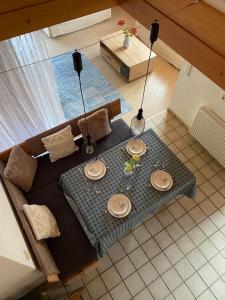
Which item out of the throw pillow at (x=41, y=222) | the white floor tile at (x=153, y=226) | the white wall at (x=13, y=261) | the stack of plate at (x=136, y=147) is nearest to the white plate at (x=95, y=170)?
the stack of plate at (x=136, y=147)

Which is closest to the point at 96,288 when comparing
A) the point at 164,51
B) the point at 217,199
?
the point at 217,199

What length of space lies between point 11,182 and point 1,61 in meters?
1.36

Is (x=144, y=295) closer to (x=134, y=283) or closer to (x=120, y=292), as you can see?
(x=134, y=283)

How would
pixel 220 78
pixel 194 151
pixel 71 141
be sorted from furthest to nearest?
pixel 194 151 → pixel 71 141 → pixel 220 78

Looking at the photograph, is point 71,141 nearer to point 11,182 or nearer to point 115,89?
point 11,182

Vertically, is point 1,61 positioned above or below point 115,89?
above

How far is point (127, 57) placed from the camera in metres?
4.89

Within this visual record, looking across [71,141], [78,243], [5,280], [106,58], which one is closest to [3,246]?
[5,280]

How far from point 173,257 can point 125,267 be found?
608mm

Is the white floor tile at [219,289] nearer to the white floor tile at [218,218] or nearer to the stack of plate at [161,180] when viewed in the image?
the white floor tile at [218,218]

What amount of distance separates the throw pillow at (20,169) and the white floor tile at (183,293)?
83.7 inches

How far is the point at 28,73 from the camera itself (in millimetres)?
3107

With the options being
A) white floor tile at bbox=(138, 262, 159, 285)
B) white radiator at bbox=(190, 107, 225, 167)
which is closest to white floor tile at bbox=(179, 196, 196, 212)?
white radiator at bbox=(190, 107, 225, 167)

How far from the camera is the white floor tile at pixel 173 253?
3.09 metres
